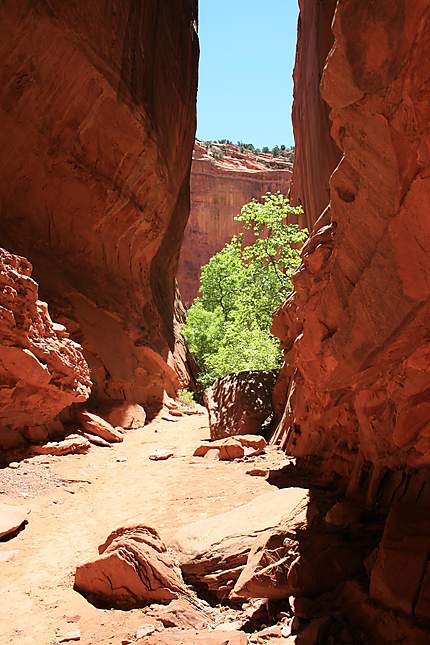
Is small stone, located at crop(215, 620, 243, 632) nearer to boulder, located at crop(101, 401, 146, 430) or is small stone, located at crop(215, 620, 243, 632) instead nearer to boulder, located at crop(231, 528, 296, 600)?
boulder, located at crop(231, 528, 296, 600)

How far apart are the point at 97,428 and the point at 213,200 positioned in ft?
114

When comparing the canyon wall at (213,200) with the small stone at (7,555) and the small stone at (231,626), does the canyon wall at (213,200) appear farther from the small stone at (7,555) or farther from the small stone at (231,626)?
the small stone at (231,626)

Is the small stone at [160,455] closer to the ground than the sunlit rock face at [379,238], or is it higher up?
closer to the ground

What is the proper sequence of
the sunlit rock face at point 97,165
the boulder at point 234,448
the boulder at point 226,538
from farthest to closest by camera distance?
the sunlit rock face at point 97,165 → the boulder at point 234,448 → the boulder at point 226,538

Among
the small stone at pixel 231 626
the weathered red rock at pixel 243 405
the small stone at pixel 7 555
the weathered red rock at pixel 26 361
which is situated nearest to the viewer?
the small stone at pixel 231 626

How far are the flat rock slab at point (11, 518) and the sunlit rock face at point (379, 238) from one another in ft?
14.1

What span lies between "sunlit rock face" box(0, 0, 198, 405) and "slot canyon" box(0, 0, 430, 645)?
7cm

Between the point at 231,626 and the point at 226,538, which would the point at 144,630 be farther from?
the point at 226,538

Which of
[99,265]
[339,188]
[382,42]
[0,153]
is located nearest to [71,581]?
[339,188]

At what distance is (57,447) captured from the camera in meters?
10.1

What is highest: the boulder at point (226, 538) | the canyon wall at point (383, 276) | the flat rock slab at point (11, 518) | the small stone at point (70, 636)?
the canyon wall at point (383, 276)

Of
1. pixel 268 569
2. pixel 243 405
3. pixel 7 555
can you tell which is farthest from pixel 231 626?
pixel 243 405

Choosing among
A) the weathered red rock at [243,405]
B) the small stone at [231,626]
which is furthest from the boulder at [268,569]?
the weathered red rock at [243,405]

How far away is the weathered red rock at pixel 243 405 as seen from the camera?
11742 mm
